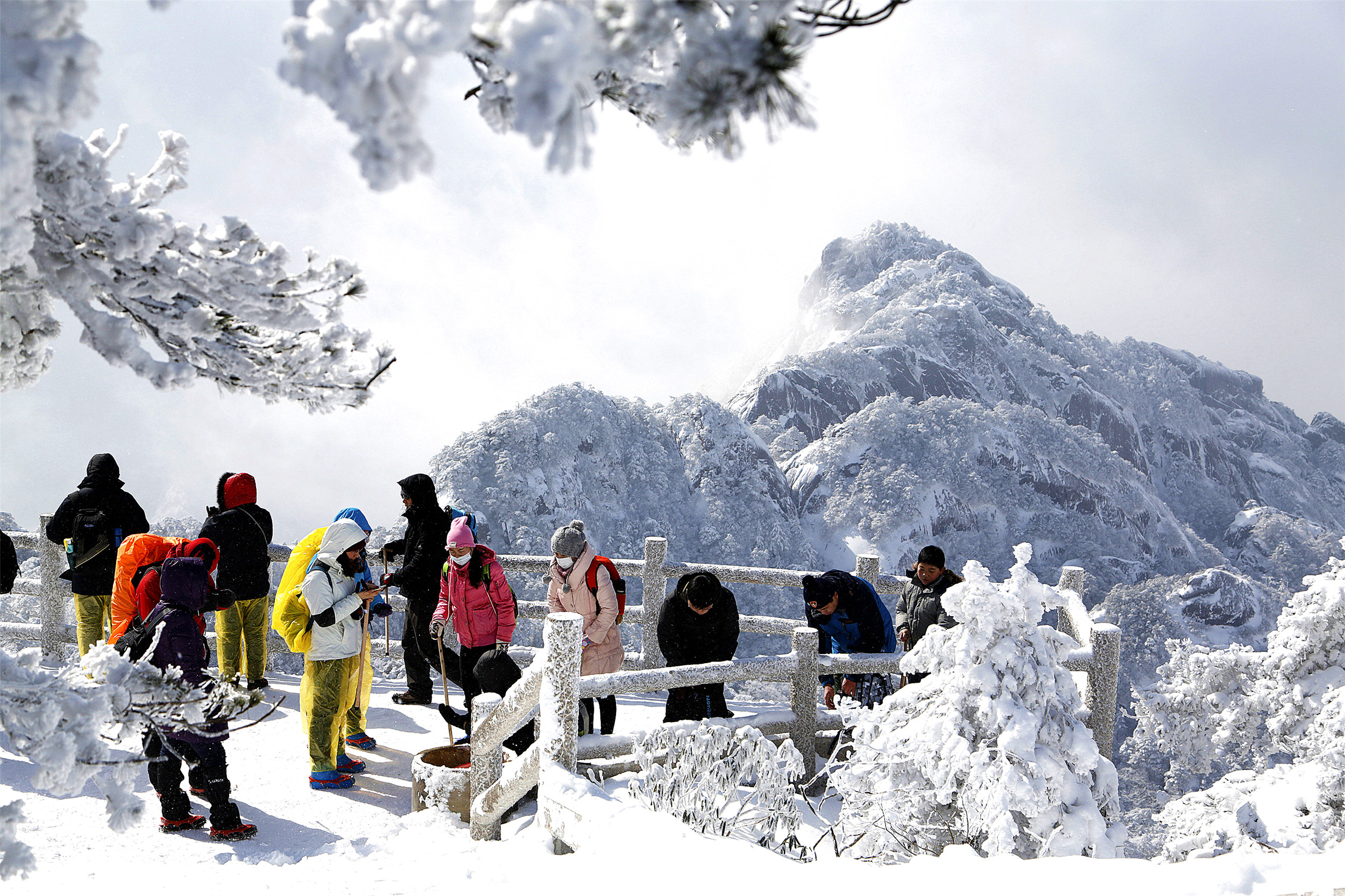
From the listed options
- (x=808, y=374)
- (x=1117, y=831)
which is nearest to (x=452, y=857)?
(x=1117, y=831)

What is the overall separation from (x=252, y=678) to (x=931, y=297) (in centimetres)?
7782

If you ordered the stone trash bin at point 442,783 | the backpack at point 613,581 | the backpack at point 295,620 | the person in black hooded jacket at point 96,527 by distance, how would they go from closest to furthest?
the stone trash bin at point 442,783 < the backpack at point 295,620 < the backpack at point 613,581 < the person in black hooded jacket at point 96,527

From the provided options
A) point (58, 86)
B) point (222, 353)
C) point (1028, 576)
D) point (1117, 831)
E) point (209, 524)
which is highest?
point (58, 86)

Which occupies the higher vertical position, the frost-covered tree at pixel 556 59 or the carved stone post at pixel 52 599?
the frost-covered tree at pixel 556 59

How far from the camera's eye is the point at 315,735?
5090 mm

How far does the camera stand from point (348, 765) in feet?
17.6

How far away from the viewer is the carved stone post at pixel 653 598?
23.6ft

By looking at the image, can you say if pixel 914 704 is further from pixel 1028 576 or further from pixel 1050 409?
pixel 1050 409

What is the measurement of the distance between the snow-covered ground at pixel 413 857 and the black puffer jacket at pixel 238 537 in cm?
126

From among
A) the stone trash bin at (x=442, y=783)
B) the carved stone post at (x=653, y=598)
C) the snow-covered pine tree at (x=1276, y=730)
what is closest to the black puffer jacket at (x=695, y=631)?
the stone trash bin at (x=442, y=783)

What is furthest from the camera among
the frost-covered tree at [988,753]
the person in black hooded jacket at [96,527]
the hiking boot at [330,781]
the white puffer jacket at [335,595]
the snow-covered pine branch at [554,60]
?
the person in black hooded jacket at [96,527]

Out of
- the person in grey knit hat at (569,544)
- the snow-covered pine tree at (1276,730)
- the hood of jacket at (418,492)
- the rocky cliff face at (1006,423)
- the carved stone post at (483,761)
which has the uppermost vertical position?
the rocky cliff face at (1006,423)

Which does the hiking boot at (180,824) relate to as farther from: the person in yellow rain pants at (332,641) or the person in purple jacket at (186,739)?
the person in yellow rain pants at (332,641)

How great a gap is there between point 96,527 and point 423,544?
2.49 metres
